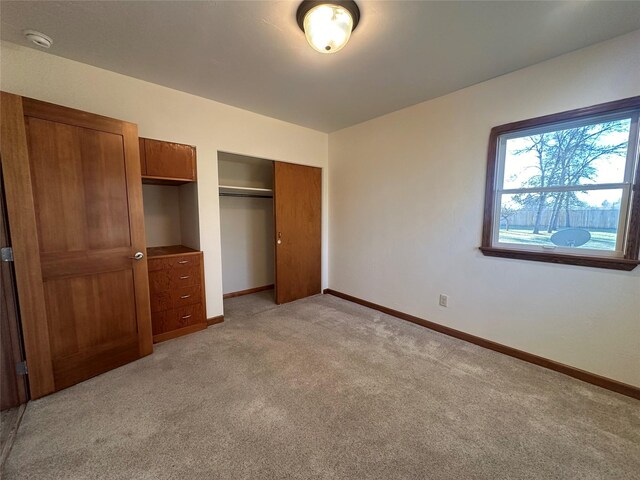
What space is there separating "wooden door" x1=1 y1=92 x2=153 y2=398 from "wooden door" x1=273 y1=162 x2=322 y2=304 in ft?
5.61

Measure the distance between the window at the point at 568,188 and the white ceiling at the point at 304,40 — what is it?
559 millimetres

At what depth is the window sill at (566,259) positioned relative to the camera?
1.82m

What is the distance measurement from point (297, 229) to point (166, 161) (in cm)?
183

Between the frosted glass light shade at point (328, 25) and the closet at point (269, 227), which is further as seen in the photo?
the closet at point (269, 227)

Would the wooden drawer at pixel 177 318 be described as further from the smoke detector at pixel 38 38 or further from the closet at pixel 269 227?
the smoke detector at pixel 38 38

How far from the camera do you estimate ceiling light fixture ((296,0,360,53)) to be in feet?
4.92

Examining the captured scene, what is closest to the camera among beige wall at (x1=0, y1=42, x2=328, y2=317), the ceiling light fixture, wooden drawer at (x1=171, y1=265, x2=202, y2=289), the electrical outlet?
the ceiling light fixture

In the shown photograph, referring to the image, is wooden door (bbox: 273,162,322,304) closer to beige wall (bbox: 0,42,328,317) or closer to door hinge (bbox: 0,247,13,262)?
beige wall (bbox: 0,42,328,317)

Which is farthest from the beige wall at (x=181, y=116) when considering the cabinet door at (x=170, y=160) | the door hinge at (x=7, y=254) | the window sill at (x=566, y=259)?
the window sill at (x=566, y=259)

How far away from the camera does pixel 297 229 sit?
3.81 meters

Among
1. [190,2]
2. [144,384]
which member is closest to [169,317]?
[144,384]

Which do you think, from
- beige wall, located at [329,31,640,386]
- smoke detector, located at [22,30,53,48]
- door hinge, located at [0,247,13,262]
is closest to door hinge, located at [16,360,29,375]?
door hinge, located at [0,247,13,262]

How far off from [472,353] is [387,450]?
1460 mm

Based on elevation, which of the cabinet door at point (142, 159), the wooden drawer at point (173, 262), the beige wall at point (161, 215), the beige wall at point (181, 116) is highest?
the beige wall at point (181, 116)
